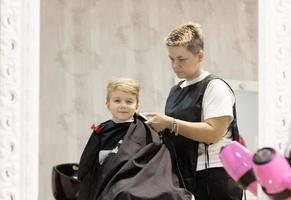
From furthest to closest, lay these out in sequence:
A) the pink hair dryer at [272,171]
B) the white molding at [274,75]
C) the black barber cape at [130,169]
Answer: the white molding at [274,75] → the black barber cape at [130,169] → the pink hair dryer at [272,171]

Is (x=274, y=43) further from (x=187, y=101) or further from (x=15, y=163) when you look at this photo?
(x=15, y=163)

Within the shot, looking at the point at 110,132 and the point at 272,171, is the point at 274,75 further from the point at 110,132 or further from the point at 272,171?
the point at 272,171

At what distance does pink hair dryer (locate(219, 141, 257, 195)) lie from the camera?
0.77 meters

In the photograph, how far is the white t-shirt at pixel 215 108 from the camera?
44.5 inches

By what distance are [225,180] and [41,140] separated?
437 mm

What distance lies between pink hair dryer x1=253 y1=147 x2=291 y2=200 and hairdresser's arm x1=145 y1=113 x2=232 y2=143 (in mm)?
367

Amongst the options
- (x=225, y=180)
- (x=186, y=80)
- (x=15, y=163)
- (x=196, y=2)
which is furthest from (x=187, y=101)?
(x=15, y=163)

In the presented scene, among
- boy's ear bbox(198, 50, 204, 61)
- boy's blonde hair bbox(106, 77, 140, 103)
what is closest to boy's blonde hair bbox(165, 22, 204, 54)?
boy's ear bbox(198, 50, 204, 61)

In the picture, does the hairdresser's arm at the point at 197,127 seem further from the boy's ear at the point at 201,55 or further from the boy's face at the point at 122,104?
the boy's ear at the point at 201,55

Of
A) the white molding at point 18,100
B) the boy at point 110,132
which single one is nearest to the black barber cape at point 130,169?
the boy at point 110,132

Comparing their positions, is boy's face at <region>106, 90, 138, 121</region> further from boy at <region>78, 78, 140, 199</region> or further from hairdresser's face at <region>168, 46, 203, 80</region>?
hairdresser's face at <region>168, 46, 203, 80</region>

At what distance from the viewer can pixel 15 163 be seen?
117cm

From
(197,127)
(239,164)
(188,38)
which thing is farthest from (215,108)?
(239,164)

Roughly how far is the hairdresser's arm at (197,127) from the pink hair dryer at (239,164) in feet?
1.08
